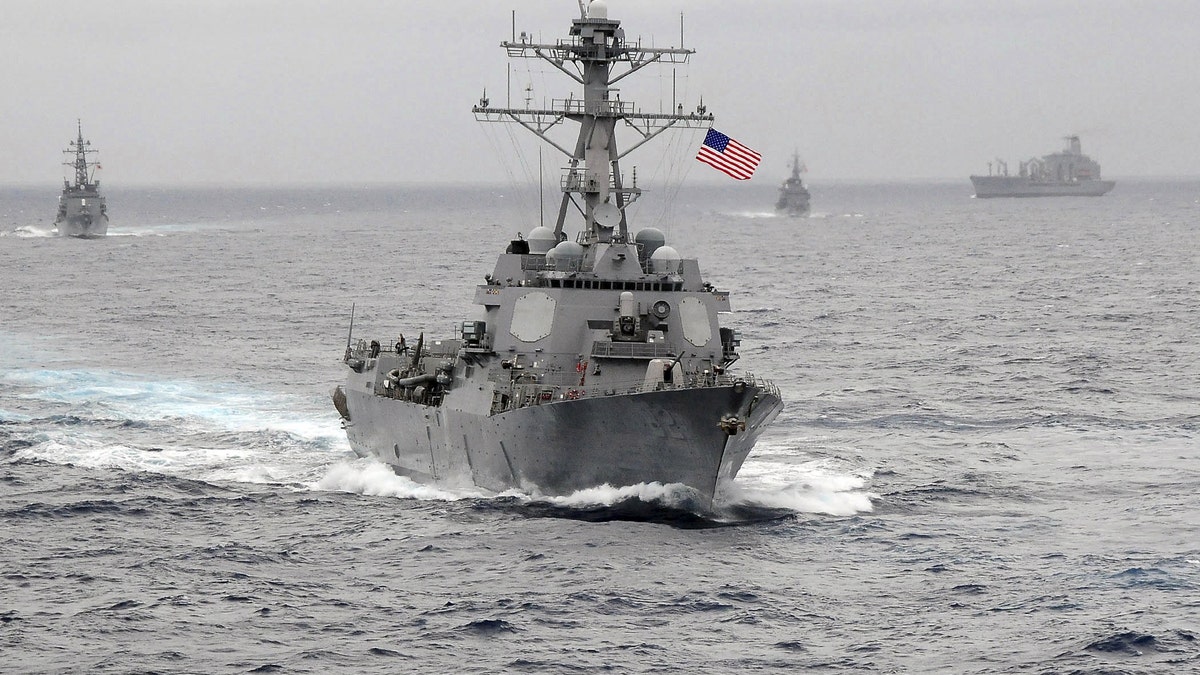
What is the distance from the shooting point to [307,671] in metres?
21.1

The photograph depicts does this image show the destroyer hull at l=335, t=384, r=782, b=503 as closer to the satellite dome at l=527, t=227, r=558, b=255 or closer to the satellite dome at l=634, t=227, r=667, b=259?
the satellite dome at l=527, t=227, r=558, b=255

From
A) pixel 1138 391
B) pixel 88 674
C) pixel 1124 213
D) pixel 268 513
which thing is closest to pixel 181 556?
pixel 268 513

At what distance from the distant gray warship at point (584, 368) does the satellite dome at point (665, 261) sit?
4 cm

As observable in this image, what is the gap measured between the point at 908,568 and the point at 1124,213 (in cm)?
16420

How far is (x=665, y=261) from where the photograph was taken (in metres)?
34.2

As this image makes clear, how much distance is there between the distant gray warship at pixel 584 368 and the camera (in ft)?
97.7

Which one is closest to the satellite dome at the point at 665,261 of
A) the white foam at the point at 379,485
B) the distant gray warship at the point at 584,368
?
the distant gray warship at the point at 584,368

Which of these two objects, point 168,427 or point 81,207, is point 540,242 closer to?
point 168,427

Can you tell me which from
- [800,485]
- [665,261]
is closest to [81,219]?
[665,261]

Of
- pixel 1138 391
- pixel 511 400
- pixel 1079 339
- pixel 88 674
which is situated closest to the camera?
pixel 88 674

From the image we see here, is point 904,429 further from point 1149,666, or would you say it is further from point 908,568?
point 1149,666

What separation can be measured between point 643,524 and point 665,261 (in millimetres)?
7314

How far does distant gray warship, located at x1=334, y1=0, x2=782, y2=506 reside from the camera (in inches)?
1172

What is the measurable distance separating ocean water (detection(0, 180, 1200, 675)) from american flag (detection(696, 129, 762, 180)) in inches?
260
